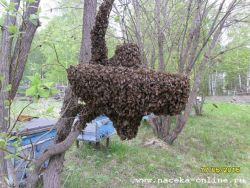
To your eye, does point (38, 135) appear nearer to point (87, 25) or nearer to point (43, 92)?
point (87, 25)

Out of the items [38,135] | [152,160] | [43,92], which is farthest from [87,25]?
[152,160]

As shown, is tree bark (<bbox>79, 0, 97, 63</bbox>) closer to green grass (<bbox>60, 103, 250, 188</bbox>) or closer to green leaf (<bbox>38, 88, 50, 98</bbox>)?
green leaf (<bbox>38, 88, 50, 98</bbox>)

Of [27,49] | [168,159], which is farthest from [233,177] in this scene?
[27,49]

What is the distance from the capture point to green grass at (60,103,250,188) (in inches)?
136

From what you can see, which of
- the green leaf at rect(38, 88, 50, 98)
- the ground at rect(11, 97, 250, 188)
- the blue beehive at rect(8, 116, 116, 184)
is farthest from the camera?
the ground at rect(11, 97, 250, 188)

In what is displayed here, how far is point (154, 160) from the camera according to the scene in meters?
4.24

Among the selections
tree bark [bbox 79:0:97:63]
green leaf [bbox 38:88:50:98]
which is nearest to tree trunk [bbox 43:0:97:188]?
tree bark [bbox 79:0:97:63]

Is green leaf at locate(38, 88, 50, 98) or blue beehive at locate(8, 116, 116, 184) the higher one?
green leaf at locate(38, 88, 50, 98)

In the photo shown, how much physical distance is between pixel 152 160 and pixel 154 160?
4 cm

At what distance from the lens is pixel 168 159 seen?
431 centimetres

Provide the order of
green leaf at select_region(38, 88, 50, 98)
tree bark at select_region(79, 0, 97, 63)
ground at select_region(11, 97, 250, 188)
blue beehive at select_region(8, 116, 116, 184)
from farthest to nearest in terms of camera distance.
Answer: ground at select_region(11, 97, 250, 188)
tree bark at select_region(79, 0, 97, 63)
blue beehive at select_region(8, 116, 116, 184)
green leaf at select_region(38, 88, 50, 98)

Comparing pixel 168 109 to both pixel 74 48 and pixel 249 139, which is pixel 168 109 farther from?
pixel 249 139

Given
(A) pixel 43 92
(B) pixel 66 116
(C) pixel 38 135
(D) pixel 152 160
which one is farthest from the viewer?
(D) pixel 152 160

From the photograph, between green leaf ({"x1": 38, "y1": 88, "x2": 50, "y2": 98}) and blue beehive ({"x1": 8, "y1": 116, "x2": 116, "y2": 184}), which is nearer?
green leaf ({"x1": 38, "y1": 88, "x2": 50, "y2": 98})
